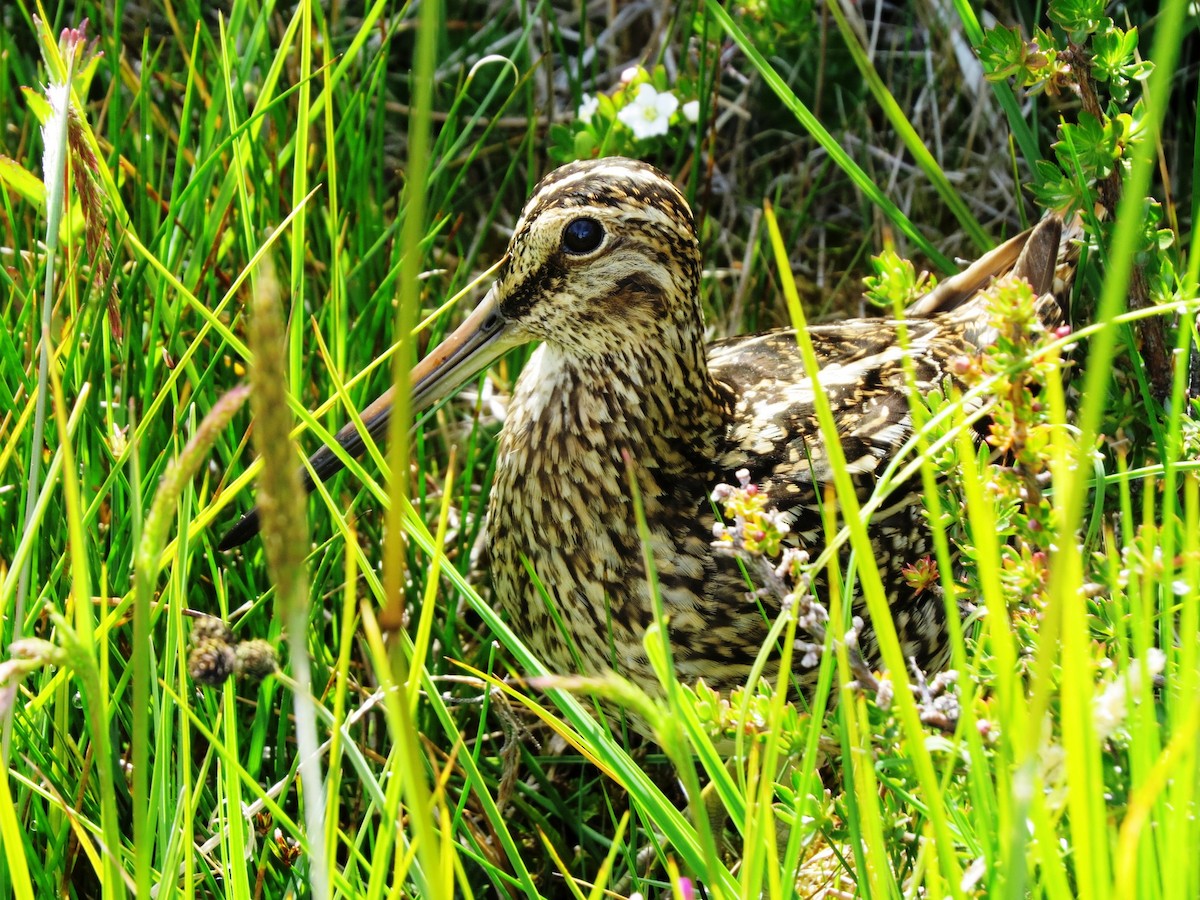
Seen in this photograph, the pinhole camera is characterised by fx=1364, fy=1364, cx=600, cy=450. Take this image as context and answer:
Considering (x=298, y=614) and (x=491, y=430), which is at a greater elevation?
(x=491, y=430)

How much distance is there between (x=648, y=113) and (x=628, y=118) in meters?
0.04

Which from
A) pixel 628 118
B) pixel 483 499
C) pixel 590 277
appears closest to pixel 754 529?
pixel 590 277

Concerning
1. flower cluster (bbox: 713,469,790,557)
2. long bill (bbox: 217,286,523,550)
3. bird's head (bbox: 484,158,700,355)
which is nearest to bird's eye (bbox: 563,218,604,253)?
bird's head (bbox: 484,158,700,355)

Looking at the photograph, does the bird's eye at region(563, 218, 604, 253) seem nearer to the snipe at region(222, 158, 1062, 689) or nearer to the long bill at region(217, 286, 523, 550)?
the snipe at region(222, 158, 1062, 689)

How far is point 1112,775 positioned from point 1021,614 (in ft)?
0.97

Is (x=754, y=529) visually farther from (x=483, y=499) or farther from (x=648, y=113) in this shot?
(x=648, y=113)

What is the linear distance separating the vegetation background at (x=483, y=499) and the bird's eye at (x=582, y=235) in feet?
0.80

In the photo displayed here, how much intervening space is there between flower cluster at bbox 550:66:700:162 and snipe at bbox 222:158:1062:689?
0.55 m

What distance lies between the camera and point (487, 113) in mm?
3201

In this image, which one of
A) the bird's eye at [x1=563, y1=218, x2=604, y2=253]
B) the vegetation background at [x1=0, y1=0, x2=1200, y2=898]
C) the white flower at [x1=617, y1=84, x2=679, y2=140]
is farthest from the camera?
the white flower at [x1=617, y1=84, x2=679, y2=140]

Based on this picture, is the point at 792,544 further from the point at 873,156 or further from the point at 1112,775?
the point at 873,156

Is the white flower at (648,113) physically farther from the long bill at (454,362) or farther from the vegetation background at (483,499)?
the long bill at (454,362)

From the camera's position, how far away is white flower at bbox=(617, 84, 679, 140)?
2.38 meters

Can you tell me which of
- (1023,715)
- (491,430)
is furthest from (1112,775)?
(491,430)
